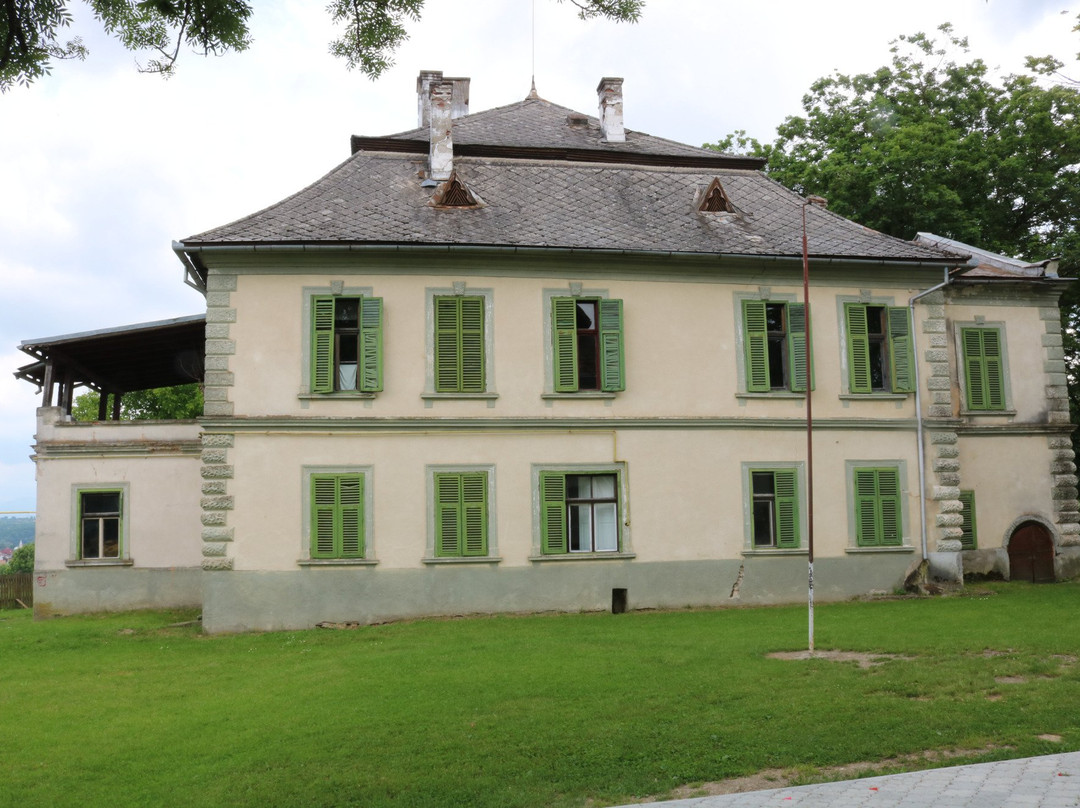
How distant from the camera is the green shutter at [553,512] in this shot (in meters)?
17.4

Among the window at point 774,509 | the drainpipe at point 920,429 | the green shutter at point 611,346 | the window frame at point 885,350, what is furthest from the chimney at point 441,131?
the drainpipe at point 920,429

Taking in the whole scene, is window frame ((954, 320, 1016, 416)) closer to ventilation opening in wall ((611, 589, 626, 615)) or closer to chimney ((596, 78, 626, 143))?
chimney ((596, 78, 626, 143))

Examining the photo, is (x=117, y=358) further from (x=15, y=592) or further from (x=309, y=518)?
(x=309, y=518)

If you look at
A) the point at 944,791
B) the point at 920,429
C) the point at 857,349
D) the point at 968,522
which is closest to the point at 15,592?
the point at 857,349

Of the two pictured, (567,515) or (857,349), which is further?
(857,349)

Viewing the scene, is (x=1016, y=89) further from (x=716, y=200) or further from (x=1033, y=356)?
(x=716, y=200)

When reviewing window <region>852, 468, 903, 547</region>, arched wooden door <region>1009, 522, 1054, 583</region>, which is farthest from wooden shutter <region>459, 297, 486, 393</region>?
arched wooden door <region>1009, 522, 1054, 583</region>

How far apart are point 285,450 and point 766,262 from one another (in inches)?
366

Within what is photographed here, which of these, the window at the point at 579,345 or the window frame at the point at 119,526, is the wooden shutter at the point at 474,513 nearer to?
the window at the point at 579,345

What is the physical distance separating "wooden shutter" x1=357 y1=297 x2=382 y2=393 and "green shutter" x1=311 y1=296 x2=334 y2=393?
508mm

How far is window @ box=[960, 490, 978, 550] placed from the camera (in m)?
20.4

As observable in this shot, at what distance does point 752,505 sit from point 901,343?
14.3 ft

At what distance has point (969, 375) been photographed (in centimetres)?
2077

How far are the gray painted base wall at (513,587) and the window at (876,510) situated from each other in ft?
1.09
